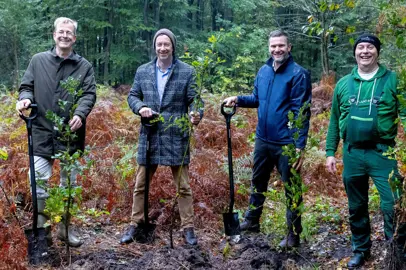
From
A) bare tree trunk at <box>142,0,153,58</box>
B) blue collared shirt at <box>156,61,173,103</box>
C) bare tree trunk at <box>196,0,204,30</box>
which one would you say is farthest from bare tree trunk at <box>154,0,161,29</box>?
blue collared shirt at <box>156,61,173,103</box>

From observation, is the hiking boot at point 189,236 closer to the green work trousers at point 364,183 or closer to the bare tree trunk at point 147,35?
the green work trousers at point 364,183

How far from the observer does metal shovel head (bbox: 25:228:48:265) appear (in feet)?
12.4

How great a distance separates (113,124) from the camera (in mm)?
8945

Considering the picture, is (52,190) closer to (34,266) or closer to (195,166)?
(34,266)

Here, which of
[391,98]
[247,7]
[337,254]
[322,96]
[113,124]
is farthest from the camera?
[247,7]

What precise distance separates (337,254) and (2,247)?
334 centimetres

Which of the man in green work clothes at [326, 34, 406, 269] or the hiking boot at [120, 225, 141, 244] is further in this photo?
the hiking boot at [120, 225, 141, 244]

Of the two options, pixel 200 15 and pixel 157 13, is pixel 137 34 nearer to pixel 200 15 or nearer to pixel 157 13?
pixel 157 13

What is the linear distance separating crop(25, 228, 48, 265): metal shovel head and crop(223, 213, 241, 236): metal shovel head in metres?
1.84

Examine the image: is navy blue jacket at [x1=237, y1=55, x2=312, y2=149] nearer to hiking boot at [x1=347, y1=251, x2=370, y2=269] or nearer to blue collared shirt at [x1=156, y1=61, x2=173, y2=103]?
blue collared shirt at [x1=156, y1=61, x2=173, y2=103]

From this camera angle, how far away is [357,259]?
3.84 meters

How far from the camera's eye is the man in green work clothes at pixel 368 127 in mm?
3525

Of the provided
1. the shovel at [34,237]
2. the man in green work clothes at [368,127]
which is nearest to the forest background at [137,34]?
the man in green work clothes at [368,127]

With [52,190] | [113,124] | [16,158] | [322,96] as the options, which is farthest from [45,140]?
[322,96]
